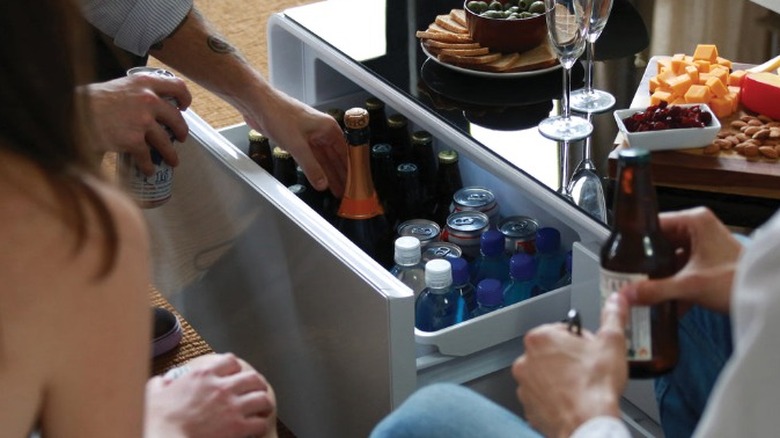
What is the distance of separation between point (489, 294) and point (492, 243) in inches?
3.8

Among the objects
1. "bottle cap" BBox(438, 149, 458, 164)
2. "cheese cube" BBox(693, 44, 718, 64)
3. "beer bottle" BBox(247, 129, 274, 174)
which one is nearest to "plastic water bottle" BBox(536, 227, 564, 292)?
"bottle cap" BBox(438, 149, 458, 164)

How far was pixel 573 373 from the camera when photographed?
39.5 inches

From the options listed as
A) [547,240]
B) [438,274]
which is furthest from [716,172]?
[438,274]

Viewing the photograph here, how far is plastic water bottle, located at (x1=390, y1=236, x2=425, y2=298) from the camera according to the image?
5.11 feet

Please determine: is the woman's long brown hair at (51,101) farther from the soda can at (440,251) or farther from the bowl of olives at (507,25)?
the bowl of olives at (507,25)

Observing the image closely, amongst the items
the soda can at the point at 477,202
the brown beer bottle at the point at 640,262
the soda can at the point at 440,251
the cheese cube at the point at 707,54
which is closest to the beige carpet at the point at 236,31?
the soda can at the point at 477,202

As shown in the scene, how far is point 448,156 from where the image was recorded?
1.81 m

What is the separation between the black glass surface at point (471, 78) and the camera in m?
1.68

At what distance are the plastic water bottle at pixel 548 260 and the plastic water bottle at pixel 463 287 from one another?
99 mm

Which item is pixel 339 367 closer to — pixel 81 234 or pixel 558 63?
pixel 558 63

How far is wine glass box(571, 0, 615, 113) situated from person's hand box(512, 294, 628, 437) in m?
0.75

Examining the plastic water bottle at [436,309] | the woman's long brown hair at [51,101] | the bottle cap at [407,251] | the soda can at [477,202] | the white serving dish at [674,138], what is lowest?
A: the plastic water bottle at [436,309]

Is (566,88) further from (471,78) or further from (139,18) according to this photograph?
(139,18)

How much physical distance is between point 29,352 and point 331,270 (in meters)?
0.62
